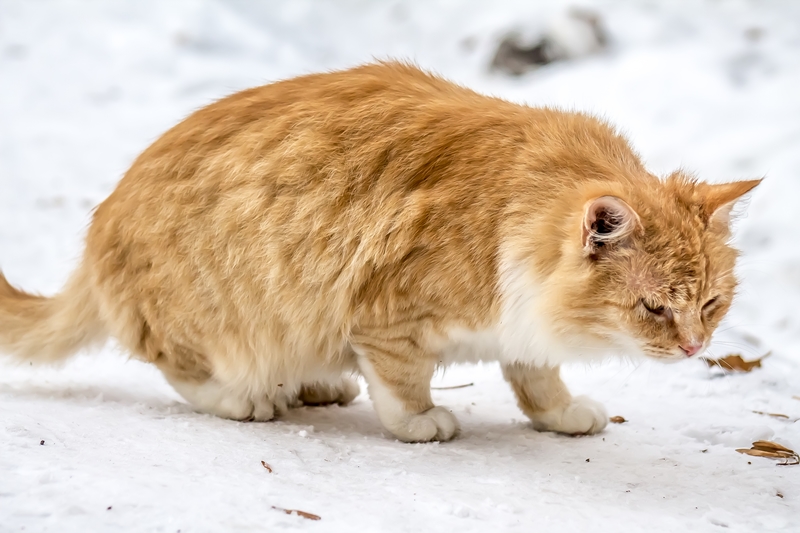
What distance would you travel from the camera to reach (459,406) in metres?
2.92

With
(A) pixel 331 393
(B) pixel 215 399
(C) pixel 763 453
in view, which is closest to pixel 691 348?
(C) pixel 763 453

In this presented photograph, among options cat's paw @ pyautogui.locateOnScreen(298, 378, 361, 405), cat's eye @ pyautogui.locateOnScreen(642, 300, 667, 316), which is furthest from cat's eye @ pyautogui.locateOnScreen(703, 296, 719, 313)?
cat's paw @ pyautogui.locateOnScreen(298, 378, 361, 405)

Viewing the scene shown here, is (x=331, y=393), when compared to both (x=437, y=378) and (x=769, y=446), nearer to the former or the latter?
(x=437, y=378)

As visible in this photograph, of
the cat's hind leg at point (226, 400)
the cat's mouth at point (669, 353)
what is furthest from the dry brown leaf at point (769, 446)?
the cat's hind leg at point (226, 400)

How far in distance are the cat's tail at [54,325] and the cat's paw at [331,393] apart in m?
0.74

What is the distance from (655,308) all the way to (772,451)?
2.40ft

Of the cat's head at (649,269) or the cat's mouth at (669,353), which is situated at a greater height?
the cat's head at (649,269)

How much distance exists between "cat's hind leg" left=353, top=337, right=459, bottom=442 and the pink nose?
0.73 meters

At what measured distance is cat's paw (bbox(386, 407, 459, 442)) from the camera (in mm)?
2406

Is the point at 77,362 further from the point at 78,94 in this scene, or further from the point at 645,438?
the point at 78,94

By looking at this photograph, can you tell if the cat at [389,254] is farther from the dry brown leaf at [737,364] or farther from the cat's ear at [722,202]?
the dry brown leaf at [737,364]

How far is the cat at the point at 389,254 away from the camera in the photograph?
2.09 meters

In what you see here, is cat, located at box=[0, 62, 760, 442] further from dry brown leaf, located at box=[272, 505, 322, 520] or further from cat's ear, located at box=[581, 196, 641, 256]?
dry brown leaf, located at box=[272, 505, 322, 520]

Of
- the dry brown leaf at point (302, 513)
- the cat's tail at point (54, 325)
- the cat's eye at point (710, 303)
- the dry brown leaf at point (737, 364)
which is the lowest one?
the dry brown leaf at point (302, 513)
